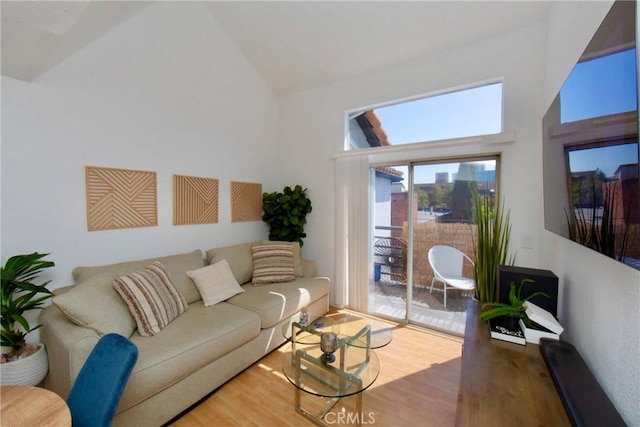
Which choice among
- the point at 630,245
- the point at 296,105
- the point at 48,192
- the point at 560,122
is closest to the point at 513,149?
the point at 560,122

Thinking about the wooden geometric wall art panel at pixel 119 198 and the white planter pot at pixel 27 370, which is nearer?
the white planter pot at pixel 27 370

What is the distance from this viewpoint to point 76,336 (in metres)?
1.54

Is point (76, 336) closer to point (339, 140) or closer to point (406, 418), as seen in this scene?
point (406, 418)

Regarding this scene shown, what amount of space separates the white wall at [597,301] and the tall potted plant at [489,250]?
0.39 meters

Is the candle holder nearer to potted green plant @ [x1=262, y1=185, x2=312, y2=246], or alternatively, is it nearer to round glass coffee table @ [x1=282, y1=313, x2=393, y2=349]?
round glass coffee table @ [x1=282, y1=313, x2=393, y2=349]

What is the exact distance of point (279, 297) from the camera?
2.63 meters

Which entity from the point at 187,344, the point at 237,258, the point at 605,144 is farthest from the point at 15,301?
the point at 605,144

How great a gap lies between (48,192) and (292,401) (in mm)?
2476

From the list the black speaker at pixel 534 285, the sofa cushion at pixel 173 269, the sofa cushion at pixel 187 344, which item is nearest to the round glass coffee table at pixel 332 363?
the sofa cushion at pixel 187 344

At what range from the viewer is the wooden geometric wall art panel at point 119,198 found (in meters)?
2.23

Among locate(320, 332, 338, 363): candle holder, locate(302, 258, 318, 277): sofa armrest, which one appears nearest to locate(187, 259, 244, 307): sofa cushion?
locate(302, 258, 318, 277): sofa armrest

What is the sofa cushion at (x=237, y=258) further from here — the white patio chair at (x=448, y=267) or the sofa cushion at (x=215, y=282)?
the white patio chair at (x=448, y=267)

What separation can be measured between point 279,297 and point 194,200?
1500mm

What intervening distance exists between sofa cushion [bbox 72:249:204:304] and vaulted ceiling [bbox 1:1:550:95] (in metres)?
1.51
